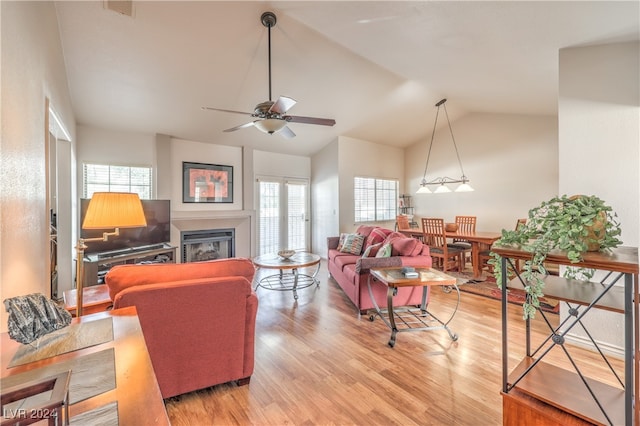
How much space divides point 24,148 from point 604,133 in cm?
422

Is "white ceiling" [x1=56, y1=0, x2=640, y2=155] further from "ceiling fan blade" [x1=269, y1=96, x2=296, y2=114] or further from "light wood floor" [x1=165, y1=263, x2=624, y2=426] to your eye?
"light wood floor" [x1=165, y1=263, x2=624, y2=426]

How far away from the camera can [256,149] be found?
20.1 feet

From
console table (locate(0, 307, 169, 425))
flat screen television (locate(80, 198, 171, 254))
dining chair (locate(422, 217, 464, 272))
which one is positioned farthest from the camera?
dining chair (locate(422, 217, 464, 272))

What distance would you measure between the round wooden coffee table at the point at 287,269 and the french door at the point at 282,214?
1492 millimetres

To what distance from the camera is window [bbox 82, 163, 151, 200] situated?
4344mm

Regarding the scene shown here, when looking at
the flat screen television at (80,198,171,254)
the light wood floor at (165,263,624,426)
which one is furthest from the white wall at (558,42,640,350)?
the flat screen television at (80,198,171,254)

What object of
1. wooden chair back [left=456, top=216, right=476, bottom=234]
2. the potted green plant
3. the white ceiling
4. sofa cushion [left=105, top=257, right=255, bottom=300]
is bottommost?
sofa cushion [left=105, top=257, right=255, bottom=300]

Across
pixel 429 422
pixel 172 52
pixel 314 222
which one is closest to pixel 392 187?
pixel 314 222

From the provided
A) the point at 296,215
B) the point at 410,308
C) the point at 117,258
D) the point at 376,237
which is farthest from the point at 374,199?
the point at 117,258

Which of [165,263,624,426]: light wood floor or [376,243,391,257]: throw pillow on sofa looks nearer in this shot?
[165,263,624,426]: light wood floor

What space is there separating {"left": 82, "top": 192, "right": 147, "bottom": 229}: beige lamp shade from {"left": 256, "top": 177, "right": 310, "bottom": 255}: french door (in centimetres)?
446

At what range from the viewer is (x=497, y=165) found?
589 cm

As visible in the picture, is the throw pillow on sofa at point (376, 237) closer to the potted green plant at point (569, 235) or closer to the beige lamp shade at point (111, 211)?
the potted green plant at point (569, 235)

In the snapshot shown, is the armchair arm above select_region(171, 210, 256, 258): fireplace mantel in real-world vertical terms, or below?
below
